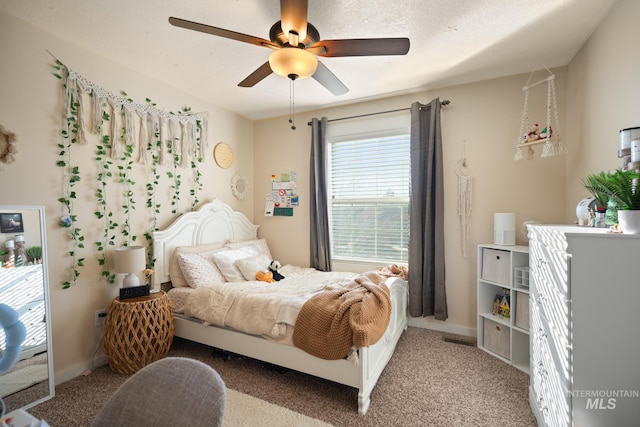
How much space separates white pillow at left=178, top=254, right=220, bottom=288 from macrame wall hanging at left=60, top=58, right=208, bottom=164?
39.8 inches

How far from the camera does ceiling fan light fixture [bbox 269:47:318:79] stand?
159cm

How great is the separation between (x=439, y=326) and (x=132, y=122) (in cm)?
368

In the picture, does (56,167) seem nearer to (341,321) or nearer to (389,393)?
(341,321)

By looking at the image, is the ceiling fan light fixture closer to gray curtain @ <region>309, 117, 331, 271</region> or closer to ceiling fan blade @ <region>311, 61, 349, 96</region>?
ceiling fan blade @ <region>311, 61, 349, 96</region>

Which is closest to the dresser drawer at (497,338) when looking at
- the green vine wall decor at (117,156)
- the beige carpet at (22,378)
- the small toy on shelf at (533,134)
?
the small toy on shelf at (533,134)

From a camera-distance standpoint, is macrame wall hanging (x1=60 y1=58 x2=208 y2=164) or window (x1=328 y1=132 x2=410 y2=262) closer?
macrame wall hanging (x1=60 y1=58 x2=208 y2=164)

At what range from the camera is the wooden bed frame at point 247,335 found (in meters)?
1.87

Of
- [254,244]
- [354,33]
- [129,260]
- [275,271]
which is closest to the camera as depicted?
[354,33]

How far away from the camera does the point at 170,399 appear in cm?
92

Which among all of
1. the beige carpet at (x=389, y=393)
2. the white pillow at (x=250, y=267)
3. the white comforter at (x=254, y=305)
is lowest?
the beige carpet at (x=389, y=393)

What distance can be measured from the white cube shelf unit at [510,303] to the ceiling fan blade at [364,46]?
189 cm

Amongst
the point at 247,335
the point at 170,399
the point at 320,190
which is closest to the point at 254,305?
the point at 247,335

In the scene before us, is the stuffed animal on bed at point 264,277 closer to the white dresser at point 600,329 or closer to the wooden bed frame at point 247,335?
the wooden bed frame at point 247,335

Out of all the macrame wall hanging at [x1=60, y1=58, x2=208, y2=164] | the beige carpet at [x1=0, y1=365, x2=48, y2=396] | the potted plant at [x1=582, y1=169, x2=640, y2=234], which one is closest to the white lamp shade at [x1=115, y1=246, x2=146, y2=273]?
the beige carpet at [x1=0, y1=365, x2=48, y2=396]
